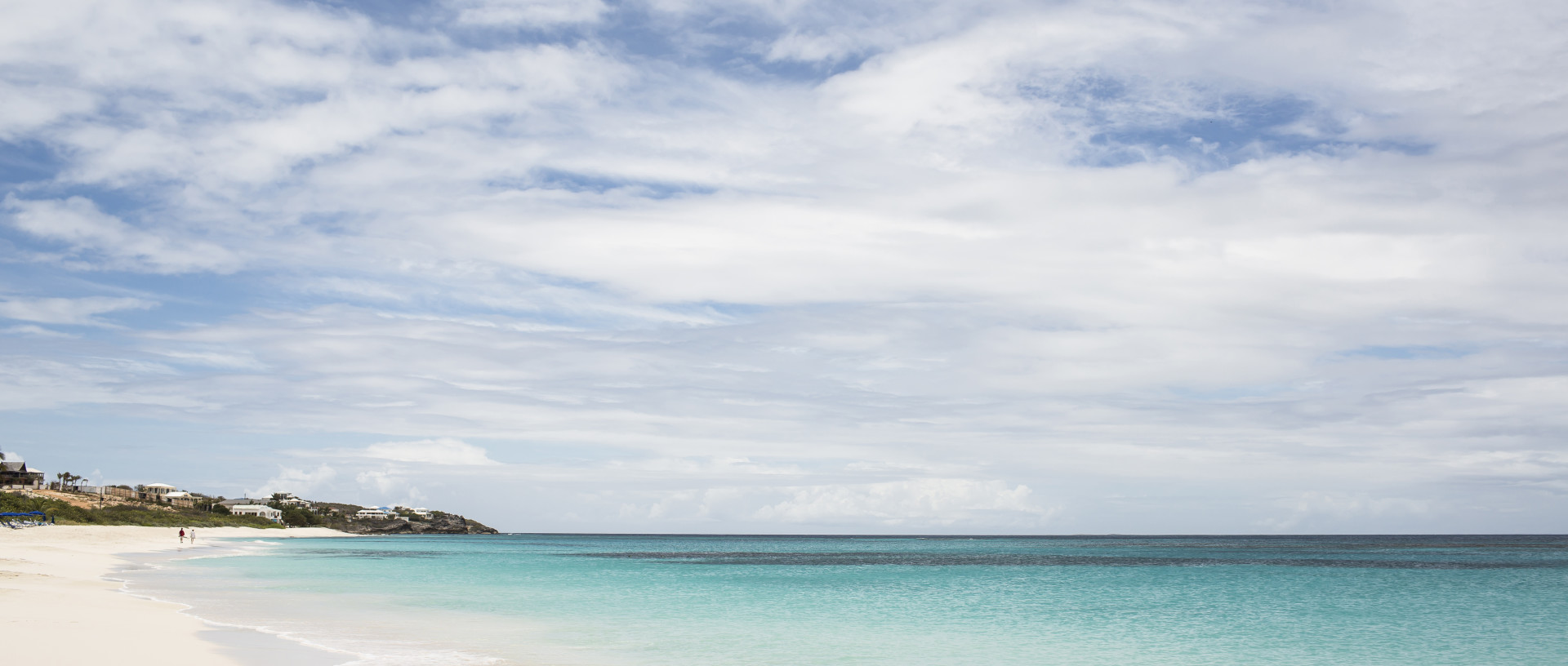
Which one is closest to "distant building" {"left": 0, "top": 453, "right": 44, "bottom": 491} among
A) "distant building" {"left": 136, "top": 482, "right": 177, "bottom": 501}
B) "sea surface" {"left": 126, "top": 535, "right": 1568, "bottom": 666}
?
"distant building" {"left": 136, "top": 482, "right": 177, "bottom": 501}

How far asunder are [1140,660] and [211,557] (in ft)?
181

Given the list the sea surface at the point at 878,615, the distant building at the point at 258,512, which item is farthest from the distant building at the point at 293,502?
the sea surface at the point at 878,615

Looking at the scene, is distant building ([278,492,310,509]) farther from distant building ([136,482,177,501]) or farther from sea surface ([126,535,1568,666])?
sea surface ([126,535,1568,666])

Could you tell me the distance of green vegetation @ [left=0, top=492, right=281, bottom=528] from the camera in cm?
9500

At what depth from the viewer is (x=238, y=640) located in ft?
63.4

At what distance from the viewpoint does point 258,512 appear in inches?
6329

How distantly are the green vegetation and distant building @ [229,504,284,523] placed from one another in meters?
16.0

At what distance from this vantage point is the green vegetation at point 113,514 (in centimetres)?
9500

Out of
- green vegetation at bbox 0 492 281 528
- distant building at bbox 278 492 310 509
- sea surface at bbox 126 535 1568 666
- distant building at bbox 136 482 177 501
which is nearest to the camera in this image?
sea surface at bbox 126 535 1568 666

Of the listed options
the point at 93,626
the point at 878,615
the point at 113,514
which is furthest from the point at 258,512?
the point at 93,626

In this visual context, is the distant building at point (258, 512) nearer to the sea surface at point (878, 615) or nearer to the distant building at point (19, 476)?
the distant building at point (19, 476)

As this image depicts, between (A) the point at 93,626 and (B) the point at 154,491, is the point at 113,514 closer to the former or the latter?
(B) the point at 154,491

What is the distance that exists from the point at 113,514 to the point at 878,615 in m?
109

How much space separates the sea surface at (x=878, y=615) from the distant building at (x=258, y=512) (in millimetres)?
116471
